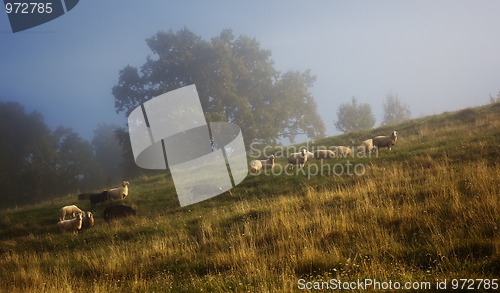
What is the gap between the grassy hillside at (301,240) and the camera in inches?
222

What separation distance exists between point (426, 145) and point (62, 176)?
51994 mm

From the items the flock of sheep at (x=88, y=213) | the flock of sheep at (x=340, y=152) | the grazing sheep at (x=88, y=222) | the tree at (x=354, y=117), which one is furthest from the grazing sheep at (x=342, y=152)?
the tree at (x=354, y=117)

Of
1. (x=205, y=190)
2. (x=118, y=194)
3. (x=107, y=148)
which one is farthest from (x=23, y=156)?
(x=205, y=190)

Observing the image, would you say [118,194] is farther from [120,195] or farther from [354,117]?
[354,117]

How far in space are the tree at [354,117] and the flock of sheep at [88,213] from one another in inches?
1978

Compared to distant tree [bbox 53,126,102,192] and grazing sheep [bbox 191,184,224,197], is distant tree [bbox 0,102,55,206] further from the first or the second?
grazing sheep [bbox 191,184,224,197]

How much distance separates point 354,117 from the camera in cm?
6116

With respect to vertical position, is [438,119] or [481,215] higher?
[438,119]

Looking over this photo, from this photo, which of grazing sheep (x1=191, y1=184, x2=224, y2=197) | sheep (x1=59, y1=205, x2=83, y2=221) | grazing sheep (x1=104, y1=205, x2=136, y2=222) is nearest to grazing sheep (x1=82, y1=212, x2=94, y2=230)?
grazing sheep (x1=104, y1=205, x2=136, y2=222)

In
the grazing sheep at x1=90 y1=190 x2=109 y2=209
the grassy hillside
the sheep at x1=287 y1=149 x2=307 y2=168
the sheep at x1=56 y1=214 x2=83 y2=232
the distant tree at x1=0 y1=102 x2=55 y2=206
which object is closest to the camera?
the grassy hillside

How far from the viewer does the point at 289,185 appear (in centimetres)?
1569

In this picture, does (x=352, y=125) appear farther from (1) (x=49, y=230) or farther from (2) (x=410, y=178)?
(1) (x=49, y=230)

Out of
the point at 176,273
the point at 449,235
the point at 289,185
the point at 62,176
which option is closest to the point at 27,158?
the point at 62,176

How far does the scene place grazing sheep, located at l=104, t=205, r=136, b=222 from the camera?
49.4 ft
